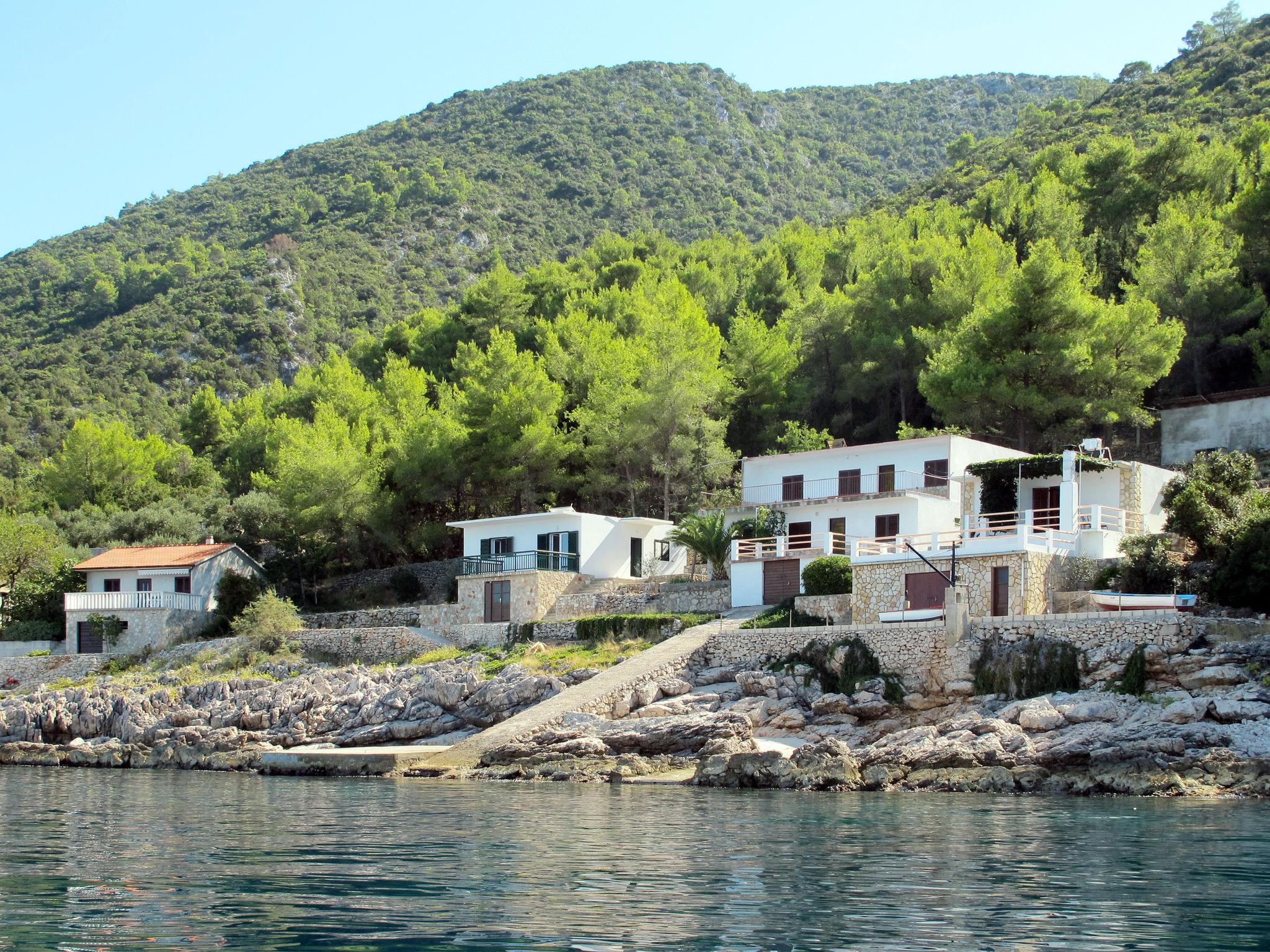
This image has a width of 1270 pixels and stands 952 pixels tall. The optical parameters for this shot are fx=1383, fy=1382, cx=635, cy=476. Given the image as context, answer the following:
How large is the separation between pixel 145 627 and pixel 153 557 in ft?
12.7

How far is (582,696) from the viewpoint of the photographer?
3466 cm

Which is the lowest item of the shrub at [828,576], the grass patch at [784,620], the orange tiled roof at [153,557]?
the grass patch at [784,620]

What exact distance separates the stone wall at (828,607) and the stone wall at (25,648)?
29.7 meters

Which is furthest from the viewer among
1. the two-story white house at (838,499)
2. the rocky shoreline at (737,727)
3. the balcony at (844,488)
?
the balcony at (844,488)

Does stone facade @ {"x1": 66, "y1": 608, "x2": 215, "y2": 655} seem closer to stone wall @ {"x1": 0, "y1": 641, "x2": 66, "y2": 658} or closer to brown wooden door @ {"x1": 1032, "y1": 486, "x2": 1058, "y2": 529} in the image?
stone wall @ {"x1": 0, "y1": 641, "x2": 66, "y2": 658}

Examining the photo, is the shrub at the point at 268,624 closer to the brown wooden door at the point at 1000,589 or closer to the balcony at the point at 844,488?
the balcony at the point at 844,488

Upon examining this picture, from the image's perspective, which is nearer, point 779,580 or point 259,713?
point 259,713

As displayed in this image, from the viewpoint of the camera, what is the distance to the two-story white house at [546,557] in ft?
152

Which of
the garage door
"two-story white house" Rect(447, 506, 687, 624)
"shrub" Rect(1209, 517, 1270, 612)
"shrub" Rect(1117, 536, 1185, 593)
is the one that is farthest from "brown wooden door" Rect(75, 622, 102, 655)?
"shrub" Rect(1209, 517, 1270, 612)

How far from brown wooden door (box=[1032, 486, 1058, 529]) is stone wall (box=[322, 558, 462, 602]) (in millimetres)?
21898

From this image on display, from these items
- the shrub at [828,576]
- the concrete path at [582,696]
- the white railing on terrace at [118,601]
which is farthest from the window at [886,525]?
the white railing on terrace at [118,601]

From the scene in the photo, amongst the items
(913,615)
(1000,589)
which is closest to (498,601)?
(913,615)

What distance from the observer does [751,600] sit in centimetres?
4234

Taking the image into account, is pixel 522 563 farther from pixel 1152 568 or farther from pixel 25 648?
pixel 1152 568
